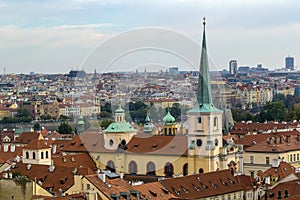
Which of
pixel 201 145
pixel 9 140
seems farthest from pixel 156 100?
pixel 201 145

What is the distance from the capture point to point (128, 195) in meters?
36.1

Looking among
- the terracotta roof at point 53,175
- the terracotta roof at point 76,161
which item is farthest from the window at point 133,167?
the terracotta roof at point 53,175

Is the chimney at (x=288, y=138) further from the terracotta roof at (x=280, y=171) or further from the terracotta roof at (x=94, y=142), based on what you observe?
the terracotta roof at (x=94, y=142)

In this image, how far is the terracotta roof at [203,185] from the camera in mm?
40219

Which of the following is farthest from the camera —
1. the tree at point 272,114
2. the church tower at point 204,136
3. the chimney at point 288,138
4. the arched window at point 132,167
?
the tree at point 272,114

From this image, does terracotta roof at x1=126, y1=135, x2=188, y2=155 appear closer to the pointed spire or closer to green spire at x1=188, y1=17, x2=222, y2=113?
green spire at x1=188, y1=17, x2=222, y2=113

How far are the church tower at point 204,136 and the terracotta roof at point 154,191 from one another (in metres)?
11.9

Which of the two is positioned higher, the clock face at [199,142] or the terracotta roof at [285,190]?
the clock face at [199,142]

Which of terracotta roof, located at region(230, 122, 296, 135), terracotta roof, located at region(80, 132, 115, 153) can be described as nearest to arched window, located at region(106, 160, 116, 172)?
terracotta roof, located at region(80, 132, 115, 153)

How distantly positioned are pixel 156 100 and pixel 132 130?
123 ft

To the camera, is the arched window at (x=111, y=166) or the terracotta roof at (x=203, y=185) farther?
the arched window at (x=111, y=166)

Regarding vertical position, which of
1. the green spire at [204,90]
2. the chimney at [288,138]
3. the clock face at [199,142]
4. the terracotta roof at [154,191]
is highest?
the green spire at [204,90]

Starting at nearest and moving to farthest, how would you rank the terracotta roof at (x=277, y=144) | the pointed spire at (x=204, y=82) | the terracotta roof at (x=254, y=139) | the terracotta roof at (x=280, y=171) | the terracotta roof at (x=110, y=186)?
1. the terracotta roof at (x=110, y=186)
2. the terracotta roof at (x=280, y=171)
3. the pointed spire at (x=204, y=82)
4. the terracotta roof at (x=277, y=144)
5. the terracotta roof at (x=254, y=139)

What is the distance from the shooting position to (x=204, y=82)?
5334cm
